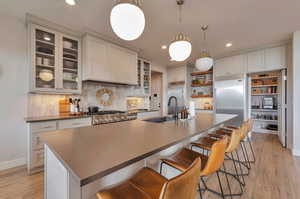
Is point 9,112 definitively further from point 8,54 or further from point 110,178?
point 110,178

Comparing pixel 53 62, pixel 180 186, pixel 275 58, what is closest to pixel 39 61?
pixel 53 62

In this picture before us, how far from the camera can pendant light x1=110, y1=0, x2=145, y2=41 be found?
1.08 m

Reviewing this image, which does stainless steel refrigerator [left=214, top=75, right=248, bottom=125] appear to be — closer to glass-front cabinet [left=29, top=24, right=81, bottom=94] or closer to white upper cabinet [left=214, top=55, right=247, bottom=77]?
white upper cabinet [left=214, top=55, right=247, bottom=77]

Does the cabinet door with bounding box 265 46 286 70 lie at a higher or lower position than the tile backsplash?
higher

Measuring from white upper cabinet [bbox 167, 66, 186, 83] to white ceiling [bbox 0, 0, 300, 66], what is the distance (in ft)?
6.53

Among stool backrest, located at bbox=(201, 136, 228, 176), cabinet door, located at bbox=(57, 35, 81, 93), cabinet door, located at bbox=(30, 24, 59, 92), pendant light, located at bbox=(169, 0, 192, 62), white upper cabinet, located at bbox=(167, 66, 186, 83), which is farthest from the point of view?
white upper cabinet, located at bbox=(167, 66, 186, 83)

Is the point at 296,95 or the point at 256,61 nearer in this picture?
the point at 296,95

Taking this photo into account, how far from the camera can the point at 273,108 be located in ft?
14.4

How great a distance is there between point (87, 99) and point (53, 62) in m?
1.02

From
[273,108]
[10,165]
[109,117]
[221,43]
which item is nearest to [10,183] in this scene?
[10,165]

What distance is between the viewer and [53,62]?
8.18ft

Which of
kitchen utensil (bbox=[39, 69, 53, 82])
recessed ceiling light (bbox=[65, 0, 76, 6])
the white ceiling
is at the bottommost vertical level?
kitchen utensil (bbox=[39, 69, 53, 82])

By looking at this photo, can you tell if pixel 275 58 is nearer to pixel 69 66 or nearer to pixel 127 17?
pixel 127 17

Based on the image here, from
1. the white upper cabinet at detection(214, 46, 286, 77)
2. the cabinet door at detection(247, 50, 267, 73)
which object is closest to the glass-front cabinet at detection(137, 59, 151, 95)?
the white upper cabinet at detection(214, 46, 286, 77)
